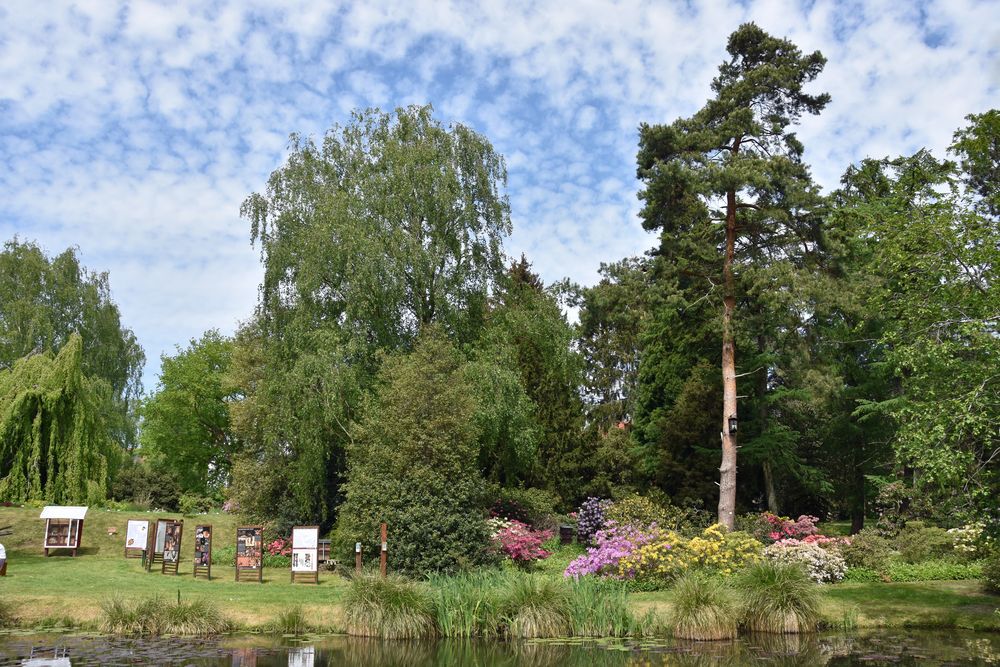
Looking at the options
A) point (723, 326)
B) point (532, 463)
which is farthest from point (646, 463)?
point (723, 326)

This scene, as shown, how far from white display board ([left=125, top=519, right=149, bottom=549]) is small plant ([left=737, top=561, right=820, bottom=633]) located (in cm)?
1711

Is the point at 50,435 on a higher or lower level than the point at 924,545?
higher

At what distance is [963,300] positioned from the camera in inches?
495

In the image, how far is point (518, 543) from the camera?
67.5 ft

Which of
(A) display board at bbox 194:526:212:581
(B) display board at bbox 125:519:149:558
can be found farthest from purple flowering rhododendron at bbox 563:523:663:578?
(B) display board at bbox 125:519:149:558

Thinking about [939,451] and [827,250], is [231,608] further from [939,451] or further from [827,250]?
[827,250]

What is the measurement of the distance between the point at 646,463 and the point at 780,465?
4983 mm

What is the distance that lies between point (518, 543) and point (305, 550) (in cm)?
564

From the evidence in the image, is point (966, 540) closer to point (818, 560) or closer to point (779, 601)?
point (818, 560)

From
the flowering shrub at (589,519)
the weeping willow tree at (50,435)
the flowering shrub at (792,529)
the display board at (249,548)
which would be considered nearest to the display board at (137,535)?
the weeping willow tree at (50,435)

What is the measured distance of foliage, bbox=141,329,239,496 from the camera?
143 feet

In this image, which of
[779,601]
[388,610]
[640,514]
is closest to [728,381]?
[640,514]

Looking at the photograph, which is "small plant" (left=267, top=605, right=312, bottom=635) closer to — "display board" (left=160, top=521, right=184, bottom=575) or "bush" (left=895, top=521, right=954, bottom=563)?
"display board" (left=160, top=521, right=184, bottom=575)

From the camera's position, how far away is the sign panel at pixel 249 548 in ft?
62.1
